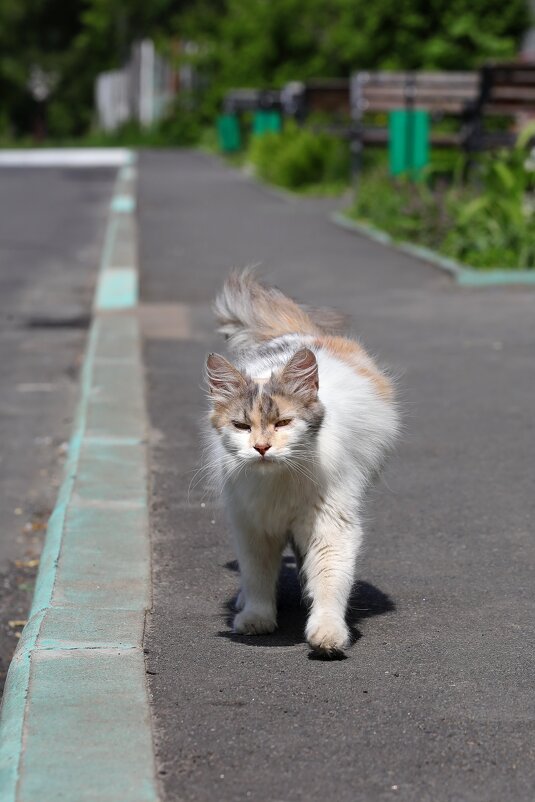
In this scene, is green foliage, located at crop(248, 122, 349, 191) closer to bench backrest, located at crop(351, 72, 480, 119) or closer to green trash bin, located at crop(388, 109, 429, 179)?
bench backrest, located at crop(351, 72, 480, 119)

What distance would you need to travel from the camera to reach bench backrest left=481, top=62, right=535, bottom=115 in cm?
1889

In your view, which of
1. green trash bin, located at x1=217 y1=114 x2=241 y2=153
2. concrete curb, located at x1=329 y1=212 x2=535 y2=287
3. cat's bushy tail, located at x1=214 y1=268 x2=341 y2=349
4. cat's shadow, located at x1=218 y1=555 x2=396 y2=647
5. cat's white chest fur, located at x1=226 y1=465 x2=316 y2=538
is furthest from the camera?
green trash bin, located at x1=217 y1=114 x2=241 y2=153

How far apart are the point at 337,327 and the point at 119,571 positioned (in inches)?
49.9

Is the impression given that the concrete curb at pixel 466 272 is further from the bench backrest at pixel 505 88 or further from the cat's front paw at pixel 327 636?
the cat's front paw at pixel 327 636

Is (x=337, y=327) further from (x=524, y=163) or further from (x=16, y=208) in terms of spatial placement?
(x=16, y=208)

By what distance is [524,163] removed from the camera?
14531mm

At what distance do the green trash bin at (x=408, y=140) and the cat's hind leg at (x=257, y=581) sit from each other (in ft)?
53.2

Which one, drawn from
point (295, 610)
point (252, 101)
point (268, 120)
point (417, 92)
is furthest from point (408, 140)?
point (252, 101)

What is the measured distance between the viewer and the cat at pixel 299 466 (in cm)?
420

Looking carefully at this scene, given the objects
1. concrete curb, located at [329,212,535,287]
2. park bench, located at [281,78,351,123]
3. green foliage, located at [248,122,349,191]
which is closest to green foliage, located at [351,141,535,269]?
concrete curb, located at [329,212,535,287]

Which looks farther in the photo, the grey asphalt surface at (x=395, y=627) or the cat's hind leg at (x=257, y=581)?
the cat's hind leg at (x=257, y=581)

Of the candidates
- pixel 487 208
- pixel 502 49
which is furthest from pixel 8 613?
pixel 502 49

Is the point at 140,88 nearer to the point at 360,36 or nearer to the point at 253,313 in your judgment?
the point at 360,36

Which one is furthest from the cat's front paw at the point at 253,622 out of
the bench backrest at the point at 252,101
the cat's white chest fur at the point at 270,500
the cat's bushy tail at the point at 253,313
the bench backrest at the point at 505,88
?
the bench backrest at the point at 252,101
